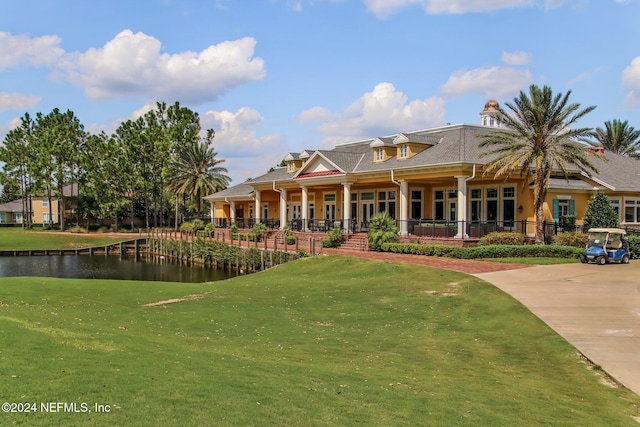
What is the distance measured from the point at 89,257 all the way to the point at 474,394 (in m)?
52.9

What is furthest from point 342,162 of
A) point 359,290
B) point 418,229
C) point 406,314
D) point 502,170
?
point 406,314

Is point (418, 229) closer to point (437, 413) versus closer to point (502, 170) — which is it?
point (502, 170)

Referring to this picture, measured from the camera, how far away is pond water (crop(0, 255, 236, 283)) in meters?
38.2

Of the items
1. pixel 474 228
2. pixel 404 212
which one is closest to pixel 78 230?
pixel 404 212

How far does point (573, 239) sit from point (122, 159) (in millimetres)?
58734

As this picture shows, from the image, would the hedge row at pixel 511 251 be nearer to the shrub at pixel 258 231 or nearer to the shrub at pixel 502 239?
the shrub at pixel 502 239

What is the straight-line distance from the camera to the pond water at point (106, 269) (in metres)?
38.2

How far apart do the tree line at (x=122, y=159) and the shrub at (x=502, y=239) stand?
43263mm

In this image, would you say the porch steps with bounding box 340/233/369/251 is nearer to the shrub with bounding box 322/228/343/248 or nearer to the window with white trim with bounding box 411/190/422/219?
the shrub with bounding box 322/228/343/248

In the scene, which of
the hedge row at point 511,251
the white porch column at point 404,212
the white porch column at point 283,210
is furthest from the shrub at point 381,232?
the white porch column at point 283,210

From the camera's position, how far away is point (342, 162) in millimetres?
42125

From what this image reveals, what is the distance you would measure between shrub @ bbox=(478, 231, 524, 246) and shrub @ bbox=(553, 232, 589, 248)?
1.91 m

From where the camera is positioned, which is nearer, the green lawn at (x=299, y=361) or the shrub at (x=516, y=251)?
the green lawn at (x=299, y=361)

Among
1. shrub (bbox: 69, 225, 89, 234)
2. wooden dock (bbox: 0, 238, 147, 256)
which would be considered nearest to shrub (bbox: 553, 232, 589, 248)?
wooden dock (bbox: 0, 238, 147, 256)
